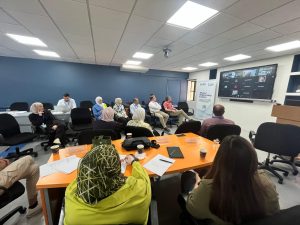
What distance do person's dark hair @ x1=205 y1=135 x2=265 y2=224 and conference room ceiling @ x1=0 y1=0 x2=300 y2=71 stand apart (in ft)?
5.99

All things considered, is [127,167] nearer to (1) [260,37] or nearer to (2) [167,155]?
(2) [167,155]

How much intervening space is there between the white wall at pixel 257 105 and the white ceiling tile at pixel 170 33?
3.38m

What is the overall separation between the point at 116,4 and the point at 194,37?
166 cm

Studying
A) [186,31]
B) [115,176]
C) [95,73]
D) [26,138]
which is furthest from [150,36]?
[95,73]

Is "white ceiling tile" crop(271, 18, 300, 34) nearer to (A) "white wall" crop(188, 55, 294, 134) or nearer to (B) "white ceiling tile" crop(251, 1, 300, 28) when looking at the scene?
Answer: (B) "white ceiling tile" crop(251, 1, 300, 28)

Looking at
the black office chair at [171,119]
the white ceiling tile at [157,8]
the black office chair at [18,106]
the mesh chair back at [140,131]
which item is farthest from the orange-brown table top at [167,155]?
the black office chair at [18,106]

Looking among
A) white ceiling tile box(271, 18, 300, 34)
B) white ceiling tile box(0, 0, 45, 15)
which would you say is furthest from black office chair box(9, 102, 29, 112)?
white ceiling tile box(271, 18, 300, 34)

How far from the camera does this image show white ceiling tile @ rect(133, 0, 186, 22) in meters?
1.76

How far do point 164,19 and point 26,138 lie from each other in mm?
3163

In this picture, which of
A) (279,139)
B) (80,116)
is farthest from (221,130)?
(80,116)

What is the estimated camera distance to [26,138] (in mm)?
2633

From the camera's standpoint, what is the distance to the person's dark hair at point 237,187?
2.39 feet

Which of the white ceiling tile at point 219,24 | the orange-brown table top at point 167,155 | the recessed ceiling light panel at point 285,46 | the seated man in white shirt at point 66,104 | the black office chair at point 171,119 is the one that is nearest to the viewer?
the orange-brown table top at point 167,155

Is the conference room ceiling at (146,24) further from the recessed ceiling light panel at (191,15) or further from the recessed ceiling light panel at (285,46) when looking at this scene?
the recessed ceiling light panel at (285,46)
